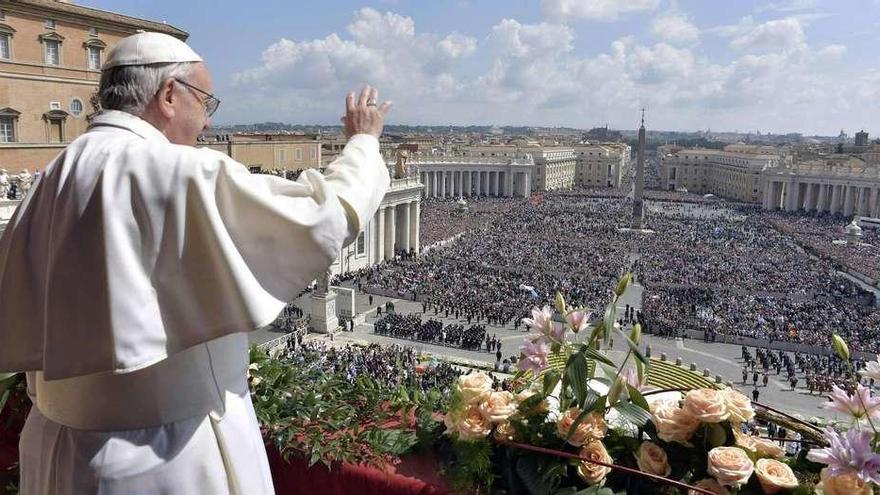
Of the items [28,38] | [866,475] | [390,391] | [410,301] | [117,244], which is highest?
[28,38]

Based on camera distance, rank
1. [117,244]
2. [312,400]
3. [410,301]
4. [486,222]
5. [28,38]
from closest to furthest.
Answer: [117,244] → [312,400] → [28,38] → [410,301] → [486,222]

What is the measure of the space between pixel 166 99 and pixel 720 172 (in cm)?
11918

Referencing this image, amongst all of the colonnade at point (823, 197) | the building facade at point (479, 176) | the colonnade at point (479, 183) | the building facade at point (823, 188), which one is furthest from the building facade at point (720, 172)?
the colonnade at point (479, 183)

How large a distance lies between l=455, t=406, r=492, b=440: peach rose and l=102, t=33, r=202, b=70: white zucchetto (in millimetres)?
1852

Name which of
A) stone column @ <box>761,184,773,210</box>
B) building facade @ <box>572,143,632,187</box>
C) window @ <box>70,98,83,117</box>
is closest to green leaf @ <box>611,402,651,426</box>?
window @ <box>70,98,83,117</box>

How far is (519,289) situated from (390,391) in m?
27.9

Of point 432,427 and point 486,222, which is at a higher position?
point 432,427

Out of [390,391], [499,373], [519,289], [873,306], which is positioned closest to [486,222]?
[519,289]

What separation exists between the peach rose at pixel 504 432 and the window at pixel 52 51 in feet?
81.9

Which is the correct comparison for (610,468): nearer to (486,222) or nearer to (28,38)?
(28,38)

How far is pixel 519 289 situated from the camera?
31.4m

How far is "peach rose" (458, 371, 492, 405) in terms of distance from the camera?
9.55ft

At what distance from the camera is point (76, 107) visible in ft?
75.7

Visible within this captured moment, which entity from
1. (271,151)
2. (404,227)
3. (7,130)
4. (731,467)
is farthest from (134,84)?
(404,227)
